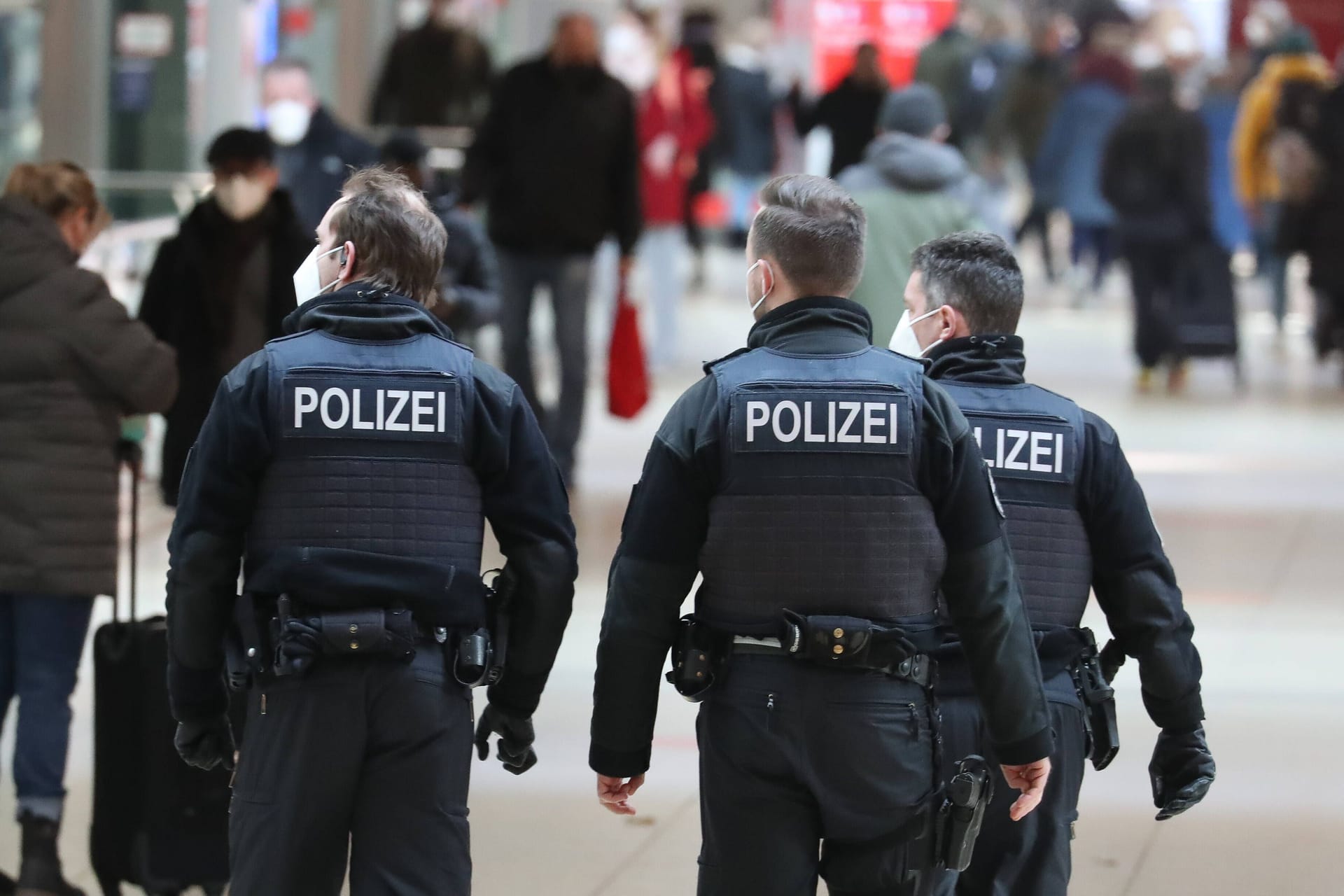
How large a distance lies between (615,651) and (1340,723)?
3.78 meters

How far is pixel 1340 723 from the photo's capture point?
671 cm

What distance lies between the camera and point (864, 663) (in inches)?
138

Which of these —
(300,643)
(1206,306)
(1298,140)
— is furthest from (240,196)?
(1298,140)

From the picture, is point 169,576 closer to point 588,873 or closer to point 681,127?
point 588,873

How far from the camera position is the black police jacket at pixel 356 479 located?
3650 mm

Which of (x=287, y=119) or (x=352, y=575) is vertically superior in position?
(x=287, y=119)

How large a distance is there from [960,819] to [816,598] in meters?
0.43

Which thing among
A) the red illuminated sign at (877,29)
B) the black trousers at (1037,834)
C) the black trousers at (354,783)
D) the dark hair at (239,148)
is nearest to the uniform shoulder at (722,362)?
the black trousers at (354,783)

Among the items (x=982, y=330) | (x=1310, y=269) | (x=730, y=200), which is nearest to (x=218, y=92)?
(x=1310, y=269)

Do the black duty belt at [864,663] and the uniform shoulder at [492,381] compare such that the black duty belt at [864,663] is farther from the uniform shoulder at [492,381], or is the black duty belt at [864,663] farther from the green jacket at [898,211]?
the green jacket at [898,211]

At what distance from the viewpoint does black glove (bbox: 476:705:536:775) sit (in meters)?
3.95

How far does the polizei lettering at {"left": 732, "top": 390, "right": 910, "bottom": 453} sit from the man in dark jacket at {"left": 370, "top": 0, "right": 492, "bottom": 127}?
10.4 meters

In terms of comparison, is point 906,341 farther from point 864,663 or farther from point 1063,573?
point 864,663

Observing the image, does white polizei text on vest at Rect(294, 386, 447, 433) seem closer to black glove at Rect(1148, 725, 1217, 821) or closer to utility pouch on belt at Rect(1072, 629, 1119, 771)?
utility pouch on belt at Rect(1072, 629, 1119, 771)
